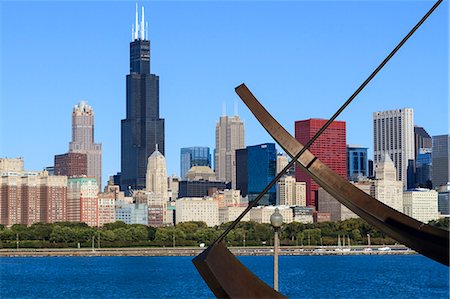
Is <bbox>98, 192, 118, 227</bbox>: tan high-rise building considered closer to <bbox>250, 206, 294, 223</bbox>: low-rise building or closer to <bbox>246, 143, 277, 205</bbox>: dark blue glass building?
<bbox>250, 206, 294, 223</bbox>: low-rise building

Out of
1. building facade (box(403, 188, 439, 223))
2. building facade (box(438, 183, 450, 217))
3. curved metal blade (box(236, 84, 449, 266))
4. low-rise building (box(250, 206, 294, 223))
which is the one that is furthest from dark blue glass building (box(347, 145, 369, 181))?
curved metal blade (box(236, 84, 449, 266))

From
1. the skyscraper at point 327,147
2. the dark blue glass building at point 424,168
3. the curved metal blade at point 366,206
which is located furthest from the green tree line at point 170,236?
the curved metal blade at point 366,206

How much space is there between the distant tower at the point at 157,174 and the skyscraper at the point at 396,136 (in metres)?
36.4

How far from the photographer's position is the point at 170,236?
102188 millimetres

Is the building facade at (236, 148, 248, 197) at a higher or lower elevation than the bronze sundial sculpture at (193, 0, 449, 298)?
higher

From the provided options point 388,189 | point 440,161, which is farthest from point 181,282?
point 440,161

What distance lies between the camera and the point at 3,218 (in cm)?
12644

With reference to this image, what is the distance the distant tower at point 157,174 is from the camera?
176 meters

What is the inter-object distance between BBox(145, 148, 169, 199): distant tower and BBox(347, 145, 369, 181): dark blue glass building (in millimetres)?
28587

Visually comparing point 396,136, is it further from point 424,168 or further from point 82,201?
point 82,201

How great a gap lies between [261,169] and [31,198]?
125 ft

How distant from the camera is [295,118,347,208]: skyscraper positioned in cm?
15450

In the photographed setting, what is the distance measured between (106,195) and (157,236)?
4632 centimetres

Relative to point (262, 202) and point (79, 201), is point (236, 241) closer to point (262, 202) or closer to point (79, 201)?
point (79, 201)
